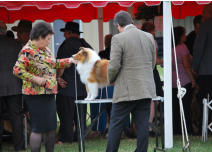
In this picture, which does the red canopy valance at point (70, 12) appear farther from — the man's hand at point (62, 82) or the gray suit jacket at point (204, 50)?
the man's hand at point (62, 82)

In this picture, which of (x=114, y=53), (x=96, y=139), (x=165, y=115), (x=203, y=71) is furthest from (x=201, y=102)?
(x=114, y=53)

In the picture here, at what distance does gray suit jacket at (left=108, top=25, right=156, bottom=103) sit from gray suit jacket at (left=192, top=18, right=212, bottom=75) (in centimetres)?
188

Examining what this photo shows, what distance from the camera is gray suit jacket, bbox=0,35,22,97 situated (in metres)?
5.66

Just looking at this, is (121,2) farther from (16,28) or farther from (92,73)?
(16,28)

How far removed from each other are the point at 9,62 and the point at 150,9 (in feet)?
10.1

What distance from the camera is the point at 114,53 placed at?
432 cm

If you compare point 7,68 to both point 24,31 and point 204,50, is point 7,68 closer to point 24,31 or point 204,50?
point 24,31

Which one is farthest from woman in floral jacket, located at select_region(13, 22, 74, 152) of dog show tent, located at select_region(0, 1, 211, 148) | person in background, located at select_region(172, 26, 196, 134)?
person in background, located at select_region(172, 26, 196, 134)

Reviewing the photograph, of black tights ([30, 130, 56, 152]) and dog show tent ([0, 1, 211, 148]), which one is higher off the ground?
dog show tent ([0, 1, 211, 148])

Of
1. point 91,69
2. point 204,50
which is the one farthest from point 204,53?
point 91,69

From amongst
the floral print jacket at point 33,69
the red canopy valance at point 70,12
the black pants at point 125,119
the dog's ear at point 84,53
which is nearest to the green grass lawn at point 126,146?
the black pants at point 125,119

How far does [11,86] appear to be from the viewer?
18.7ft

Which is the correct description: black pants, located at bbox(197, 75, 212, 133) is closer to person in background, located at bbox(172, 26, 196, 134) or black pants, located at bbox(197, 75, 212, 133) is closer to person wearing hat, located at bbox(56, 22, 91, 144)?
person in background, located at bbox(172, 26, 196, 134)

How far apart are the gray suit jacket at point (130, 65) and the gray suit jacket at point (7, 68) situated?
181 cm
